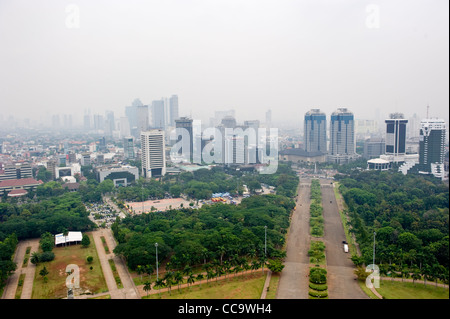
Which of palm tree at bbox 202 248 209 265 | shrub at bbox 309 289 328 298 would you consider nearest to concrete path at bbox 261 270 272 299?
shrub at bbox 309 289 328 298

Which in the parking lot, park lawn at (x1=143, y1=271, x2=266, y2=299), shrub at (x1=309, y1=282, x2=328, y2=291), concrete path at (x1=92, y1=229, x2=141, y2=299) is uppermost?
shrub at (x1=309, y1=282, x2=328, y2=291)

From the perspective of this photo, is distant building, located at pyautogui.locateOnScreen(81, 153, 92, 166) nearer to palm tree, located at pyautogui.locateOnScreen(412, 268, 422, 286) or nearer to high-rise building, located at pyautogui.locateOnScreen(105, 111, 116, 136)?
high-rise building, located at pyautogui.locateOnScreen(105, 111, 116, 136)

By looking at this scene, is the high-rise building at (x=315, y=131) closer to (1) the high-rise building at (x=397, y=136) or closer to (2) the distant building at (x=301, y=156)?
(2) the distant building at (x=301, y=156)

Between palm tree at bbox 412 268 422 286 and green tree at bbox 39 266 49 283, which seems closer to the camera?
palm tree at bbox 412 268 422 286

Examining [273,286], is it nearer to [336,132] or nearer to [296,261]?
[296,261]

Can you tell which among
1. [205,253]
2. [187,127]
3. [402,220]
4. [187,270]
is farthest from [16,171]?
[402,220]
